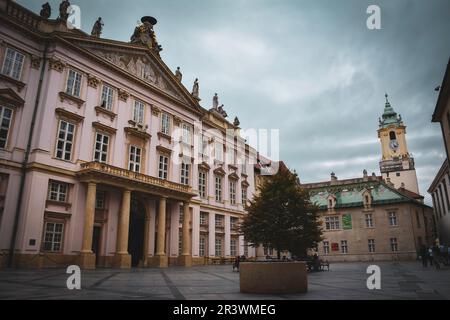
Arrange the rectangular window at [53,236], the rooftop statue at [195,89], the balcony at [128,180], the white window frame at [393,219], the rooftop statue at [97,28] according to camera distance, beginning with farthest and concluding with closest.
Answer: the white window frame at [393,219] → the rooftop statue at [195,89] → the rooftop statue at [97,28] → the balcony at [128,180] → the rectangular window at [53,236]

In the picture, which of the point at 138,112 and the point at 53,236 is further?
the point at 138,112

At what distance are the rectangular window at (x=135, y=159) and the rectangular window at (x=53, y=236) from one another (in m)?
8.42

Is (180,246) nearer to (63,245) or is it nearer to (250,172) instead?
(63,245)

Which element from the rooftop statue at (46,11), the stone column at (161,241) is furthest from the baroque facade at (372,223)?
the rooftop statue at (46,11)

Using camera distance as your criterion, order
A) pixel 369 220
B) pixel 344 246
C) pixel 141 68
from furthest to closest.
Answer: pixel 344 246, pixel 369 220, pixel 141 68

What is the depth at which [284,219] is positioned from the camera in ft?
88.5

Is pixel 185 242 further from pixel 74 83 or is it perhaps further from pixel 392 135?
pixel 392 135

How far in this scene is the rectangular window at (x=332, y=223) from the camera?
5581cm

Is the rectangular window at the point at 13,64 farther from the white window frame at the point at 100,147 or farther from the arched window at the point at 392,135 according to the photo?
the arched window at the point at 392,135

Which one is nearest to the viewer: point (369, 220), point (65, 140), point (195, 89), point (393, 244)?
point (65, 140)

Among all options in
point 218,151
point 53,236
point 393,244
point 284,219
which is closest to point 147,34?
point 218,151

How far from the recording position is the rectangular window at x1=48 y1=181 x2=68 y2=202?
2487 cm

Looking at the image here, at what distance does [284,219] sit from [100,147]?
53.9 ft
